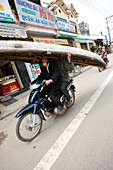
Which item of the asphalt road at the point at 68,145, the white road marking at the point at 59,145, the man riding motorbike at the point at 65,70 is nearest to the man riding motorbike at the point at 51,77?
the man riding motorbike at the point at 65,70

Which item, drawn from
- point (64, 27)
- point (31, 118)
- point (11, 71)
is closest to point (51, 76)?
point (31, 118)

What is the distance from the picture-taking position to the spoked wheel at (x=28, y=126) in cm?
209

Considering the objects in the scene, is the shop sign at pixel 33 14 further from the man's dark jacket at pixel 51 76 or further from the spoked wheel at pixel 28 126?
the spoked wheel at pixel 28 126

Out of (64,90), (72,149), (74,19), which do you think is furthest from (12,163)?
(74,19)

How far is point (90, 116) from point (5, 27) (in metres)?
7.06

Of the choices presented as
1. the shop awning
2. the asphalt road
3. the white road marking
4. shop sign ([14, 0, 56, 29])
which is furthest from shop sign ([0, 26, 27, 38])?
the white road marking

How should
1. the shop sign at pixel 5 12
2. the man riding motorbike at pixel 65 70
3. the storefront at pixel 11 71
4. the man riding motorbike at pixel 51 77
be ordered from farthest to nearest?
the storefront at pixel 11 71 < the shop sign at pixel 5 12 < the man riding motorbike at pixel 65 70 < the man riding motorbike at pixel 51 77

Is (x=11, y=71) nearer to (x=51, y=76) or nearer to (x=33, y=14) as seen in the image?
(x=33, y=14)

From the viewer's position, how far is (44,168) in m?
1.47

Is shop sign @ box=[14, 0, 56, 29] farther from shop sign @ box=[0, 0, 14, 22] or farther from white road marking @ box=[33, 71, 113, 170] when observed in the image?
white road marking @ box=[33, 71, 113, 170]

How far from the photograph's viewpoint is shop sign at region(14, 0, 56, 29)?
23.8ft

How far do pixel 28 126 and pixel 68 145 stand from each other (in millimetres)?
952

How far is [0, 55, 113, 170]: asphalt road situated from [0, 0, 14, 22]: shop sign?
6.94 m

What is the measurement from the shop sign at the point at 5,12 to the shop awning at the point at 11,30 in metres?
0.40
